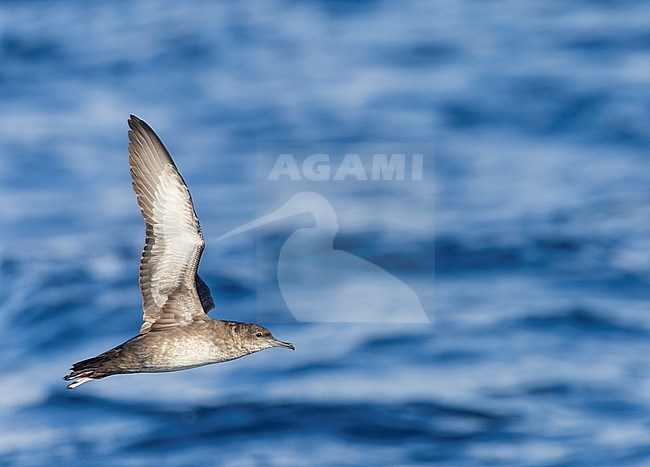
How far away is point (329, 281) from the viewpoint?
4047 cm

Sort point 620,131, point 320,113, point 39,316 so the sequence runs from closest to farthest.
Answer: point 39,316, point 620,131, point 320,113

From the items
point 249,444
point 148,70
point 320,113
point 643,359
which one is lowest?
point 249,444

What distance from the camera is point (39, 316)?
4481cm

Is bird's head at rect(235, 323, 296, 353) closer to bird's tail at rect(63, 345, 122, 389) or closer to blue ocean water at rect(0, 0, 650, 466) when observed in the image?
bird's tail at rect(63, 345, 122, 389)

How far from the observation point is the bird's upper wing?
41.4 ft

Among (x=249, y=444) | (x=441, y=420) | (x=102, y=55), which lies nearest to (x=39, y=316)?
(x=249, y=444)

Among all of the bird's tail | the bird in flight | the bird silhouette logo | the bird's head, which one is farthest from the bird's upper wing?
the bird silhouette logo

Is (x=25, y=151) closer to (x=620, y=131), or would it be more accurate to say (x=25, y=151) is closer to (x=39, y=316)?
(x=39, y=316)

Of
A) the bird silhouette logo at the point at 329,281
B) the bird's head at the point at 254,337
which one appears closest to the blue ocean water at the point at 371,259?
the bird silhouette logo at the point at 329,281

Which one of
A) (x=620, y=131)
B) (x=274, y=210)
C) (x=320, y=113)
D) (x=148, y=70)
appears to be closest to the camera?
(x=274, y=210)

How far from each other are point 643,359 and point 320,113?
22520mm

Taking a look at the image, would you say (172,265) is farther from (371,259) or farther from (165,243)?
(371,259)

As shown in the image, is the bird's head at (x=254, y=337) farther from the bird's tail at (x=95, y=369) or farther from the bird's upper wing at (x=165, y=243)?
the bird's tail at (x=95, y=369)

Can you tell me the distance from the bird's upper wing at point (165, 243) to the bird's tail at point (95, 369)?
56 cm
